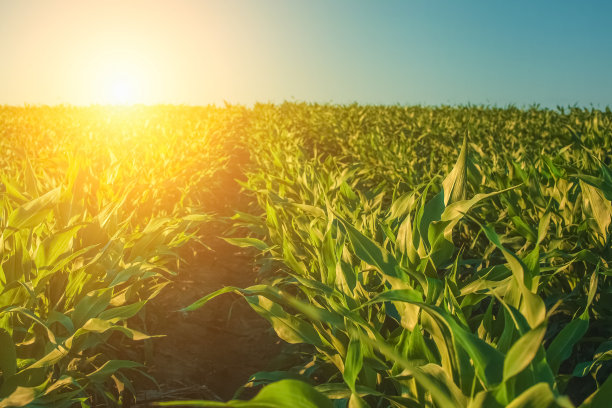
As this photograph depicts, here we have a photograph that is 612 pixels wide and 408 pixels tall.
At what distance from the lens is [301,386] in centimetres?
82

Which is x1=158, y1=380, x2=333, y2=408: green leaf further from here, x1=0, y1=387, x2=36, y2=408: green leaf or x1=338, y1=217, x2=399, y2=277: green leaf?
x1=0, y1=387, x2=36, y2=408: green leaf

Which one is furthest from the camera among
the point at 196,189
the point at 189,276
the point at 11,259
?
the point at 196,189

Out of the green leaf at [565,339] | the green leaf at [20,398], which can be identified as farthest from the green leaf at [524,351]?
the green leaf at [20,398]

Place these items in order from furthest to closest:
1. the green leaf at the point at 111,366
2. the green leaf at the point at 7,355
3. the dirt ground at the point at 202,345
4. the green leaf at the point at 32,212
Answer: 1. the dirt ground at the point at 202,345
2. the green leaf at the point at 32,212
3. the green leaf at the point at 111,366
4. the green leaf at the point at 7,355

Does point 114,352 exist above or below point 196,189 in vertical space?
below

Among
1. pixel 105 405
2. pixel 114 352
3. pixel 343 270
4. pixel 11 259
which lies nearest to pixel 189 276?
pixel 114 352

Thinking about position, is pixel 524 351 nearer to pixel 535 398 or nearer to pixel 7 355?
pixel 535 398

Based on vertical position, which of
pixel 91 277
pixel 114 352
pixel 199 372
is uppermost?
pixel 91 277

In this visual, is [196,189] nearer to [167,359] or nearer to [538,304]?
[167,359]

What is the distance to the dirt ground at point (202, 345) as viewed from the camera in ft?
7.75

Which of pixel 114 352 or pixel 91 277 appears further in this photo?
pixel 114 352

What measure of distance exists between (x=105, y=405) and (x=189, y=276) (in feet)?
6.02

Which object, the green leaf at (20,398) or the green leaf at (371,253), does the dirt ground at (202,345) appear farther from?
the green leaf at (371,253)

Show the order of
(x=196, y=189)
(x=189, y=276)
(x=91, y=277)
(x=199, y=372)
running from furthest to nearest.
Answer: (x=196, y=189) → (x=189, y=276) → (x=199, y=372) → (x=91, y=277)
